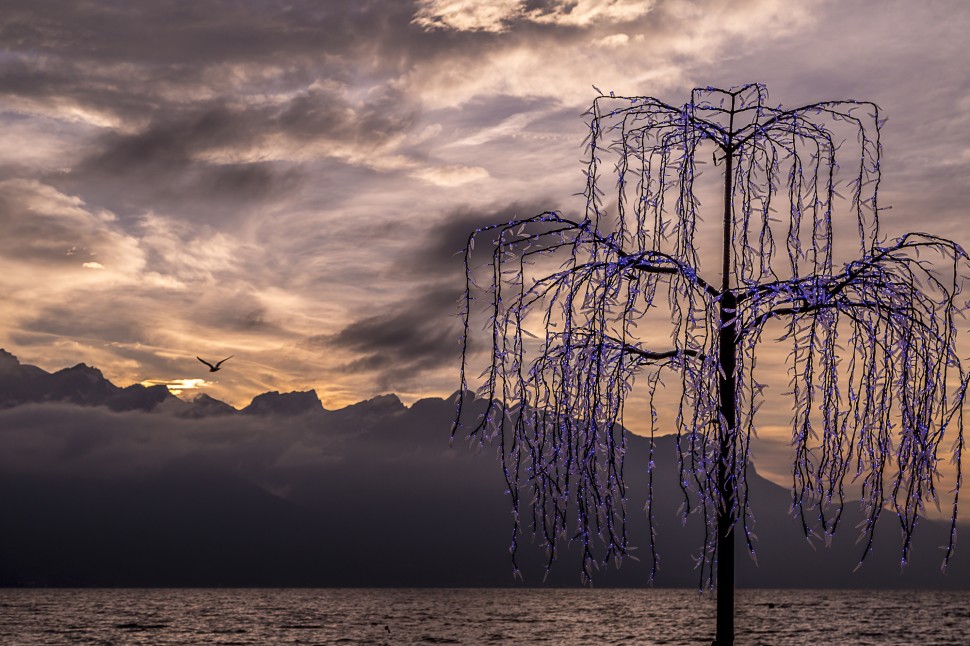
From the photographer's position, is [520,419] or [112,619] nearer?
[520,419]

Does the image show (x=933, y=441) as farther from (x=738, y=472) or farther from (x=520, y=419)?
(x=520, y=419)

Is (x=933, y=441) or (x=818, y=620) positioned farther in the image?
(x=818, y=620)

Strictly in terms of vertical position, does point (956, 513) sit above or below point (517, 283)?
below

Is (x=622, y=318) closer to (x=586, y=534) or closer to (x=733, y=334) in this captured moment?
(x=733, y=334)

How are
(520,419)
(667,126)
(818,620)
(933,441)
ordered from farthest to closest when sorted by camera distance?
(818,620) → (667,126) → (520,419) → (933,441)

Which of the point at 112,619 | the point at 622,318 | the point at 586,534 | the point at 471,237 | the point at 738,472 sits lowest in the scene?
the point at 112,619

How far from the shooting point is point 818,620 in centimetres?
19350

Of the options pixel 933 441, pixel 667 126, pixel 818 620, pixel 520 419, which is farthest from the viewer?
pixel 818 620

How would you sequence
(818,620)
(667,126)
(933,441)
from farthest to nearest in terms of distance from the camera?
(818,620) → (667,126) → (933,441)

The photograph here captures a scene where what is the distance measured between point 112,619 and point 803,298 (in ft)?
701

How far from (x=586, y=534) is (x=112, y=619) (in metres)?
212

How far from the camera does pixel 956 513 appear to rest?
26.7ft

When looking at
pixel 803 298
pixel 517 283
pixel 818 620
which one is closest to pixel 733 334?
pixel 803 298

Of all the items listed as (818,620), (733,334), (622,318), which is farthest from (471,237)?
(818,620)
